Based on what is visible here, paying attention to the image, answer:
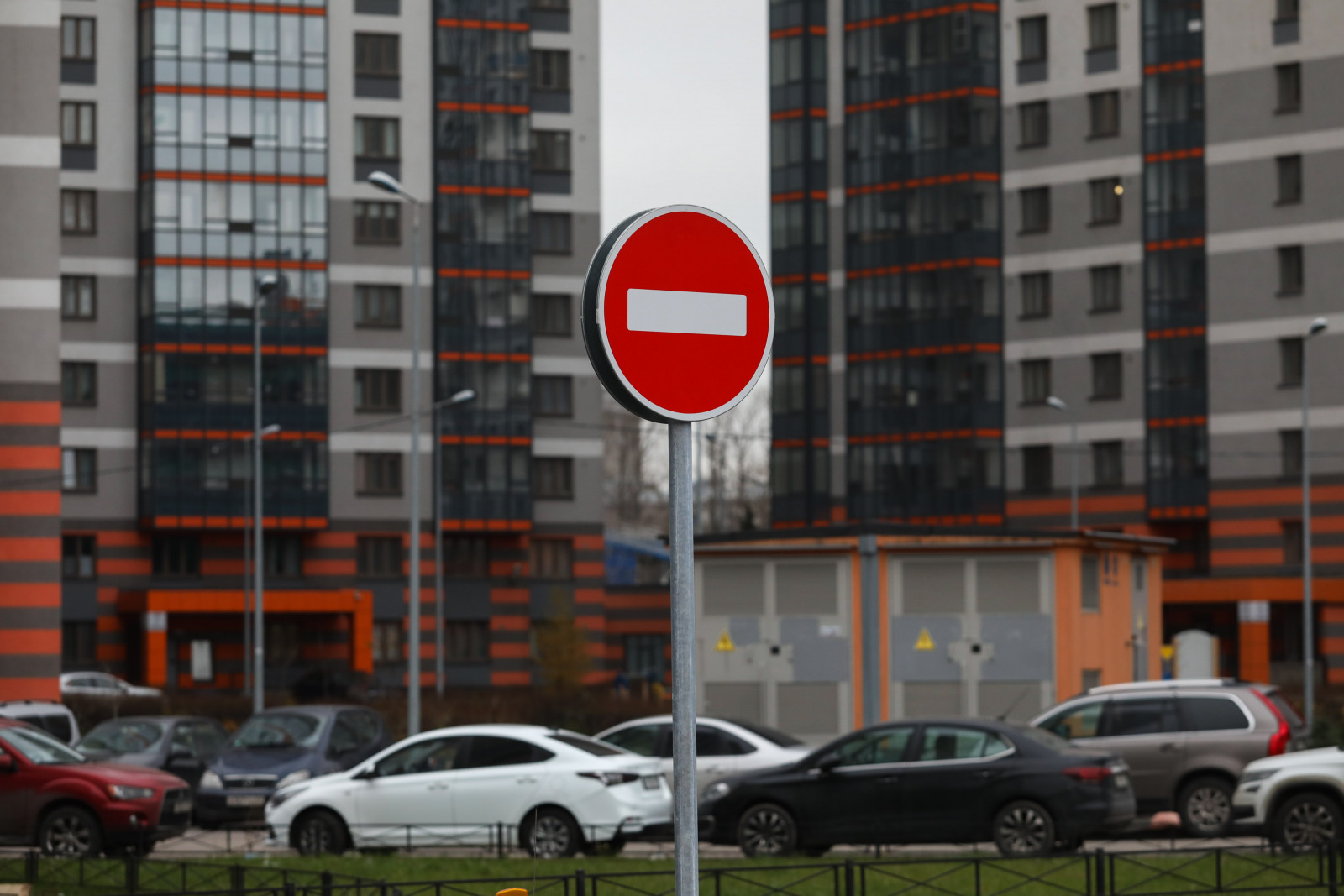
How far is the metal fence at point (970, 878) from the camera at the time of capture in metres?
13.5

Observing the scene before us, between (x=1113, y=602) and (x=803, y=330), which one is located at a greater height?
(x=803, y=330)

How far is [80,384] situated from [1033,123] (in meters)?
34.5

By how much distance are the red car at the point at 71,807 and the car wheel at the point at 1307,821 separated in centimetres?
1163

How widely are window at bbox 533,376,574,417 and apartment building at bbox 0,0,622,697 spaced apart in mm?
110

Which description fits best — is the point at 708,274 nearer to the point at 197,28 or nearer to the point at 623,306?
the point at 623,306

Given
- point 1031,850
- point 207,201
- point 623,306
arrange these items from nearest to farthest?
point 623,306
point 1031,850
point 207,201

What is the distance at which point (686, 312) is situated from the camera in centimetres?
448

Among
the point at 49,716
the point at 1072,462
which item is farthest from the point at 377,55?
the point at 49,716

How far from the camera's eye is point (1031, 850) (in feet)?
59.3

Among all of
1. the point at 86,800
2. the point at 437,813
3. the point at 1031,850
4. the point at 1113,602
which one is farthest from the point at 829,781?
the point at 1113,602

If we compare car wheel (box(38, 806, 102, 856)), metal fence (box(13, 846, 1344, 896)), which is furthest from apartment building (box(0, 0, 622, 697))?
metal fence (box(13, 846, 1344, 896))

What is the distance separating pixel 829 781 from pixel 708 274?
14845 mm

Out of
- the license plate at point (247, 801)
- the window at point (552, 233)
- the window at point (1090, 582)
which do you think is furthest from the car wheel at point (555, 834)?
the window at point (552, 233)

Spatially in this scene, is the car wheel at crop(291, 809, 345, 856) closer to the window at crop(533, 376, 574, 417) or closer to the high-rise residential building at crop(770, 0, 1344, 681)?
the high-rise residential building at crop(770, 0, 1344, 681)
